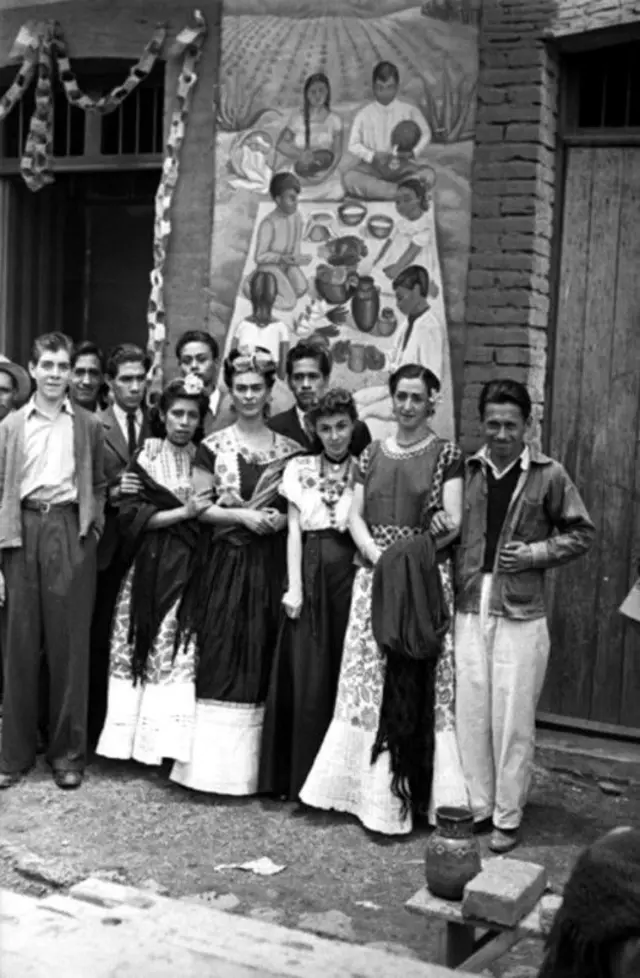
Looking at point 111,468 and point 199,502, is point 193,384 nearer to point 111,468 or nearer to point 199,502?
point 111,468

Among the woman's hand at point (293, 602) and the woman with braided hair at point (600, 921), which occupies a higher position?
the woman with braided hair at point (600, 921)

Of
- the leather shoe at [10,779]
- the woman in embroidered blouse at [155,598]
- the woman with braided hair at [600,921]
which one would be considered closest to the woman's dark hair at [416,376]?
the woman in embroidered blouse at [155,598]

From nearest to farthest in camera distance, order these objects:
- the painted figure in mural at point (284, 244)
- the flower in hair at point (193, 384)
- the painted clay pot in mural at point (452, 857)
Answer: the painted clay pot in mural at point (452, 857), the flower in hair at point (193, 384), the painted figure in mural at point (284, 244)

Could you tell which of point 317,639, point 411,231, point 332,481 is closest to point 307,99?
point 411,231

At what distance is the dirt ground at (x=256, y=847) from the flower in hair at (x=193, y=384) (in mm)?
1805

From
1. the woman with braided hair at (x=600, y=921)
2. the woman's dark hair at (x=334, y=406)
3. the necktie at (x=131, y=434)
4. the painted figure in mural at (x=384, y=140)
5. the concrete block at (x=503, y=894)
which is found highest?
the painted figure in mural at (x=384, y=140)

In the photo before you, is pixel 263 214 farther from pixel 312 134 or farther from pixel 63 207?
pixel 63 207

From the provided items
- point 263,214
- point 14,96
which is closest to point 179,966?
point 263,214

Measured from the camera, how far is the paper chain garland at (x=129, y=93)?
770 cm

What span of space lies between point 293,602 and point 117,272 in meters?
3.85

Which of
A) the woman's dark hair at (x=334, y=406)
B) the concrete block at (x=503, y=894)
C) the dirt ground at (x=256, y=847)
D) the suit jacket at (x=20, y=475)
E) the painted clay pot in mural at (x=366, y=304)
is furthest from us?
the painted clay pot in mural at (x=366, y=304)

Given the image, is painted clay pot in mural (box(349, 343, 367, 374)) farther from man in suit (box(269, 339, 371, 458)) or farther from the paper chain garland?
the paper chain garland

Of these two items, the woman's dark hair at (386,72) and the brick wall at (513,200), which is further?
the woman's dark hair at (386,72)

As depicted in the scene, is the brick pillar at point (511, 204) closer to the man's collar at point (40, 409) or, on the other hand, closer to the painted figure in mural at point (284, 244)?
the painted figure in mural at point (284, 244)
